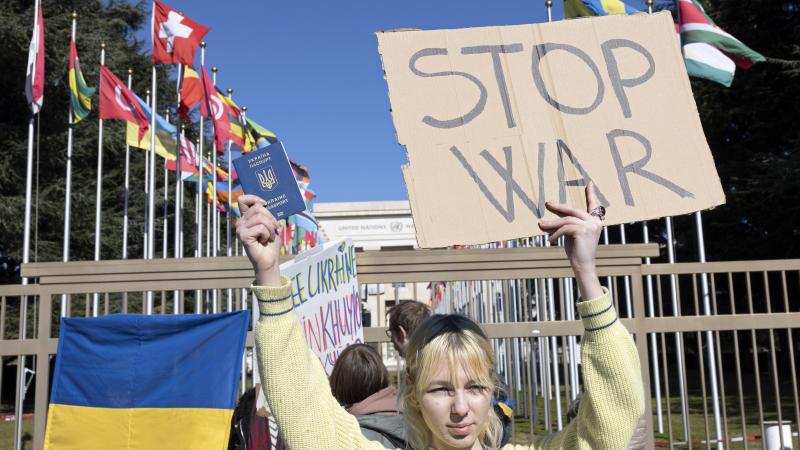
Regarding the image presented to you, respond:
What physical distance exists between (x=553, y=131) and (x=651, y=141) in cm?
34

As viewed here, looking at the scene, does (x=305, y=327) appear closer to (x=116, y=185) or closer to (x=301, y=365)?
(x=301, y=365)

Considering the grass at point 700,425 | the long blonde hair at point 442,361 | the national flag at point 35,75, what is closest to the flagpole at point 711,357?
the grass at point 700,425

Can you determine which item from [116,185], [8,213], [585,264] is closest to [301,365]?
[585,264]

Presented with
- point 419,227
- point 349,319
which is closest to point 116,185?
point 349,319

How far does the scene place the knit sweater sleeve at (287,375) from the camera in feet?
5.35

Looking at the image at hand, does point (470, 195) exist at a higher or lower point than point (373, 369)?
higher

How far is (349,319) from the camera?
4.62 m

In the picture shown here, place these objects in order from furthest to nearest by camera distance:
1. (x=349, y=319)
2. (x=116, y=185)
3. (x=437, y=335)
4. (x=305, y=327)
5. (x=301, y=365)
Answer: (x=116, y=185) < (x=349, y=319) < (x=305, y=327) < (x=437, y=335) < (x=301, y=365)

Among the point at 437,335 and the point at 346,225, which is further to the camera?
the point at 346,225

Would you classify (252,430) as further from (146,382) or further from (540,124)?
(540,124)

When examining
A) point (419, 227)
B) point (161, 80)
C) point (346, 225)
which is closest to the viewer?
point (419, 227)

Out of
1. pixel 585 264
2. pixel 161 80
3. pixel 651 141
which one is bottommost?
pixel 585 264

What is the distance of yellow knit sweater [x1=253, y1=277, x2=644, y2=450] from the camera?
1627 mm

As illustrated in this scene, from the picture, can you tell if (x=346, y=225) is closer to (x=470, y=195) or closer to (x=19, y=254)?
(x=19, y=254)
